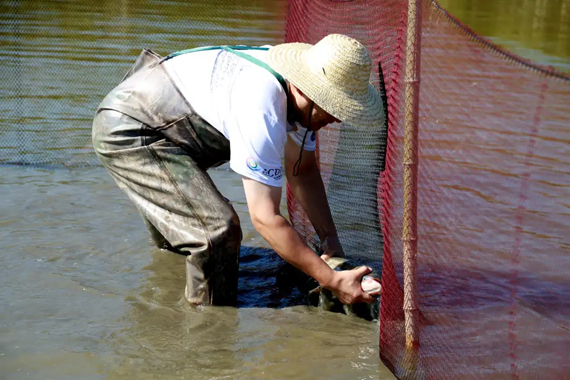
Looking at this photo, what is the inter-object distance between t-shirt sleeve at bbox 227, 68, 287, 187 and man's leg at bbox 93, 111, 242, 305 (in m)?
0.55

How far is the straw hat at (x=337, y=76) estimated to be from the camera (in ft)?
11.4

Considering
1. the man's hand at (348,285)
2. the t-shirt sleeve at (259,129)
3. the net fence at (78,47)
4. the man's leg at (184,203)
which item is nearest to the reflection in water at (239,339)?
the man's leg at (184,203)

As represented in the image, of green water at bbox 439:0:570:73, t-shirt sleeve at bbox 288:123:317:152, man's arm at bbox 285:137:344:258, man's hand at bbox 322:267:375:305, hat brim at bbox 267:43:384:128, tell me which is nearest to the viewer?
hat brim at bbox 267:43:384:128

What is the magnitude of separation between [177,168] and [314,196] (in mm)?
880

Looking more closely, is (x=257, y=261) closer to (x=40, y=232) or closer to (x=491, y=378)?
(x=40, y=232)

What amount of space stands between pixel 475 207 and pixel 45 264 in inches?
103

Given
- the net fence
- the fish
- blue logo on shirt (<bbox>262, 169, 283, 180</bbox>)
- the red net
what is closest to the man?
blue logo on shirt (<bbox>262, 169, 283, 180</bbox>)

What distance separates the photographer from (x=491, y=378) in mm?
3297

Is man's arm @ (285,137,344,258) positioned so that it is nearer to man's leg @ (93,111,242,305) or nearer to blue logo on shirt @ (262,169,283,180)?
man's leg @ (93,111,242,305)

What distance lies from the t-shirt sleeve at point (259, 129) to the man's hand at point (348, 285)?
53cm

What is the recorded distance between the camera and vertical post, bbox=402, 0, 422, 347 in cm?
324

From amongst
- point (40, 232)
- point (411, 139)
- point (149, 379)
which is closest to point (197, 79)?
point (411, 139)

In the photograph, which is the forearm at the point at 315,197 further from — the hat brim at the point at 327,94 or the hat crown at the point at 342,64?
the hat crown at the point at 342,64

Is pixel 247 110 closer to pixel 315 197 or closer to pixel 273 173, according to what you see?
pixel 273 173
